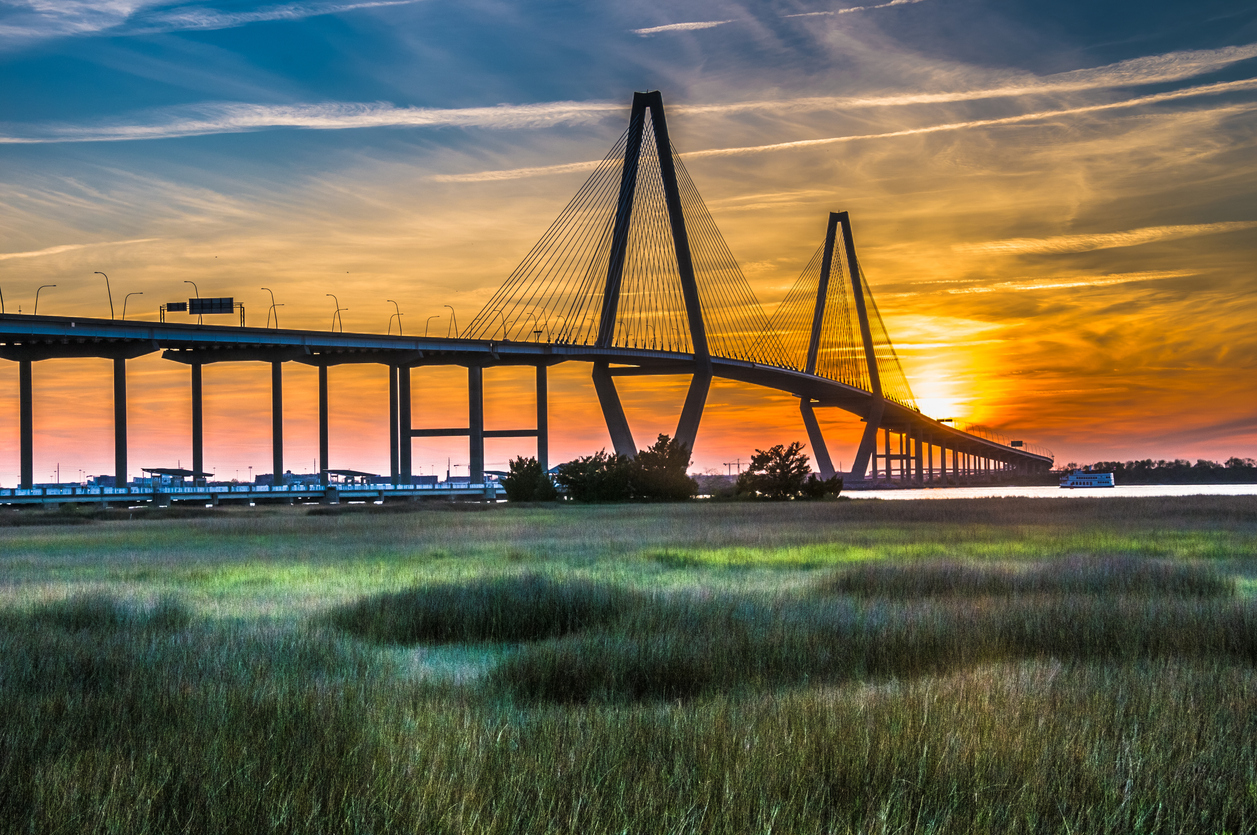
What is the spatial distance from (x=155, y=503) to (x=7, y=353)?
15.8 metres

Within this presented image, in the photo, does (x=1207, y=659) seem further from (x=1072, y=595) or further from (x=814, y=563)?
(x=814, y=563)

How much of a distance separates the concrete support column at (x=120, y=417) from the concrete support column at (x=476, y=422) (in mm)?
26748

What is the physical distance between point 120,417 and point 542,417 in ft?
106

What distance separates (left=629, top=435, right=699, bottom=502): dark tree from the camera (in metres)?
69.8

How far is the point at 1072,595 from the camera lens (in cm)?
1527

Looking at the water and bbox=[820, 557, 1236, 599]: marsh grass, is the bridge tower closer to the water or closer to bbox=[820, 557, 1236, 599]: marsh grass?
the water

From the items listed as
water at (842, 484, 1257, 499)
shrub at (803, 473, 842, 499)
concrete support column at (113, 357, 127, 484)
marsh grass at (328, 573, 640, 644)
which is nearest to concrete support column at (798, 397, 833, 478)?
water at (842, 484, 1257, 499)

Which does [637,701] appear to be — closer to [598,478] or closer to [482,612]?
[482,612]

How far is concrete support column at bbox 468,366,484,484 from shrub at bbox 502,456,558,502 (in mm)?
13425

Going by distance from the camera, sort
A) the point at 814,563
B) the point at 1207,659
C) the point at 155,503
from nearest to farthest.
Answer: the point at 1207,659 → the point at 814,563 → the point at 155,503

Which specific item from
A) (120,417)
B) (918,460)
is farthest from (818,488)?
(918,460)

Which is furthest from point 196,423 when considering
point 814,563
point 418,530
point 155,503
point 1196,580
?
point 1196,580

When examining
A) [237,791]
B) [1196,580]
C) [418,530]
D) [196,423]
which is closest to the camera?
[237,791]

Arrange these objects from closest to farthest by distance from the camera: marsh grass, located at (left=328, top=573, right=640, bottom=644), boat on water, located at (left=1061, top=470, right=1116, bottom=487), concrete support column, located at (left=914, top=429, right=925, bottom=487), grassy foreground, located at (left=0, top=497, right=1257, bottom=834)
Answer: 1. grassy foreground, located at (left=0, top=497, right=1257, bottom=834)
2. marsh grass, located at (left=328, top=573, right=640, bottom=644)
3. concrete support column, located at (left=914, top=429, right=925, bottom=487)
4. boat on water, located at (left=1061, top=470, right=1116, bottom=487)
